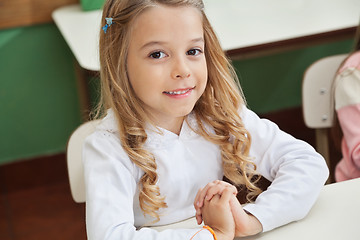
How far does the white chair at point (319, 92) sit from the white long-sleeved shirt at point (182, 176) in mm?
532

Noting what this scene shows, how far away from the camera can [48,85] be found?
2645 mm

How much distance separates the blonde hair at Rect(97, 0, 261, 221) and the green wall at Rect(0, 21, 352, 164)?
133 centimetres

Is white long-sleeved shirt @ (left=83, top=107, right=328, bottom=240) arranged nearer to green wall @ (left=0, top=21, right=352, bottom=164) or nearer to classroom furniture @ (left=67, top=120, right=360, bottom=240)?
classroom furniture @ (left=67, top=120, right=360, bottom=240)

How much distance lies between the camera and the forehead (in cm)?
112

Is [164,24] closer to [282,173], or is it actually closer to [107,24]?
[107,24]

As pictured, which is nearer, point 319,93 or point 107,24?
point 107,24

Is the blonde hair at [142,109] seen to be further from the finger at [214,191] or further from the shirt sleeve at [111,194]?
the finger at [214,191]

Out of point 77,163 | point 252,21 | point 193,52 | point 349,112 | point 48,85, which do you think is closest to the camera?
point 193,52

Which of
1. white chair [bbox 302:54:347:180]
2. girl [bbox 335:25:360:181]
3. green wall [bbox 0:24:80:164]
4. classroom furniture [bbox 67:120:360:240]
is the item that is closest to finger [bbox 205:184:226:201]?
classroom furniture [bbox 67:120:360:240]

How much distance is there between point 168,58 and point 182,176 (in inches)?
11.3

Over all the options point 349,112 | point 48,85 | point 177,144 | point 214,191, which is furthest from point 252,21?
point 214,191

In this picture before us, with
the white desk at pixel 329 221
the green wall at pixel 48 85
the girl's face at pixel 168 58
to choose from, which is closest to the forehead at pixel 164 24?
the girl's face at pixel 168 58

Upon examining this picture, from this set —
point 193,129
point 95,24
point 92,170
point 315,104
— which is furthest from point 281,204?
point 95,24

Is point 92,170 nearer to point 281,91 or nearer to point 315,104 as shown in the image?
point 315,104
